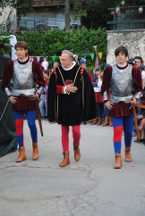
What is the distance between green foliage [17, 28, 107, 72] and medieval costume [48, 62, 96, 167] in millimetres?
14379

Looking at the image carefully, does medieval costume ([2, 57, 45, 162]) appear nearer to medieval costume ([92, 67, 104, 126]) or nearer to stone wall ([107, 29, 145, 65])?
medieval costume ([92, 67, 104, 126])

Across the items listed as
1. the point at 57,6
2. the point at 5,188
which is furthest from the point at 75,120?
the point at 57,6

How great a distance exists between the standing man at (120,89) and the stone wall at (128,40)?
13871 millimetres

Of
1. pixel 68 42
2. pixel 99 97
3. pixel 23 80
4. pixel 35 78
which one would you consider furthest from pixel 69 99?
pixel 68 42

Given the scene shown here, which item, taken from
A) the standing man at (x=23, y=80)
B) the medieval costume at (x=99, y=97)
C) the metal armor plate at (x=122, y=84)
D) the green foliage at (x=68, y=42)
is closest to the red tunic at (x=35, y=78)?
the standing man at (x=23, y=80)

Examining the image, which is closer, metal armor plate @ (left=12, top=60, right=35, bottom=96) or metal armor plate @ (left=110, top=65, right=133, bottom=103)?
metal armor plate @ (left=110, top=65, right=133, bottom=103)

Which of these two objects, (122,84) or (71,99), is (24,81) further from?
(122,84)

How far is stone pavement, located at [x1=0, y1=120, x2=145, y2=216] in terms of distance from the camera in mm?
4801

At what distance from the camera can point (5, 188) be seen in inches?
225

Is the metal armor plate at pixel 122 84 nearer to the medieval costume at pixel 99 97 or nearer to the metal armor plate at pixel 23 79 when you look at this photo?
the metal armor plate at pixel 23 79

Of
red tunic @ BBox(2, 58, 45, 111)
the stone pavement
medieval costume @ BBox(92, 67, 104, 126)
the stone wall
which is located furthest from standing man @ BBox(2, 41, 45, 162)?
the stone wall

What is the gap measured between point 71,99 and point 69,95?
67 millimetres

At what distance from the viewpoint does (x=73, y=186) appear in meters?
5.76

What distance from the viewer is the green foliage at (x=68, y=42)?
2212 centimetres
